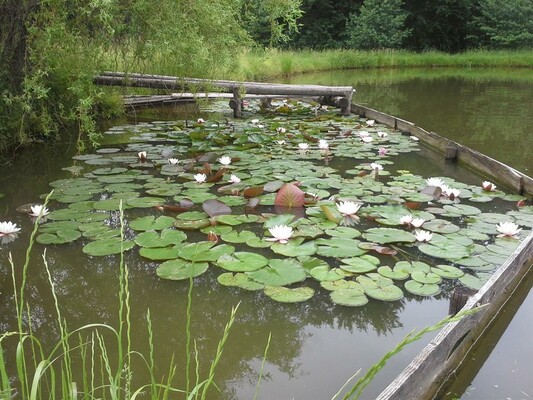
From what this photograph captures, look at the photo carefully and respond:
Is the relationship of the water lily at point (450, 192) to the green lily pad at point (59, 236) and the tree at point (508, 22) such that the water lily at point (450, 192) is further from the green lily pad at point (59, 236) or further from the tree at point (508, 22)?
the tree at point (508, 22)

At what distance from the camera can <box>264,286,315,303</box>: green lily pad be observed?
2.26 meters

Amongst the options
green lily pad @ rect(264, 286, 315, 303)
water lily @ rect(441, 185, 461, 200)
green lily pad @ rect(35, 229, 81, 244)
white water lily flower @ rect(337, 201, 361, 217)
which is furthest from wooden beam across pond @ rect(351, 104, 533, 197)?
green lily pad @ rect(35, 229, 81, 244)

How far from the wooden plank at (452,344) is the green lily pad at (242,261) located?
1.02 metres

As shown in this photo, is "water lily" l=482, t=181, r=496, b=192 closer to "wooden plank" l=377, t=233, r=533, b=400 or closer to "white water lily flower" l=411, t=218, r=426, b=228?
"white water lily flower" l=411, t=218, r=426, b=228

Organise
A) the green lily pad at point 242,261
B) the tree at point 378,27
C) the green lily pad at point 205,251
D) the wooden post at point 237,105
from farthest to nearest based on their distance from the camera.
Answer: the tree at point 378,27
the wooden post at point 237,105
the green lily pad at point 205,251
the green lily pad at point 242,261

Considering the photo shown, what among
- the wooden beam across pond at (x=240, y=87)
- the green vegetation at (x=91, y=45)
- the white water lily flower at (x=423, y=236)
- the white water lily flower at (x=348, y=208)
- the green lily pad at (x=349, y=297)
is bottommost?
the green lily pad at (x=349, y=297)

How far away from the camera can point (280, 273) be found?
2.46 meters

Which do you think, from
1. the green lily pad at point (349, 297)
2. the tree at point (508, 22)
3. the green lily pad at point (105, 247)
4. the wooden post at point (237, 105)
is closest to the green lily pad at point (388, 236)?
the green lily pad at point (349, 297)

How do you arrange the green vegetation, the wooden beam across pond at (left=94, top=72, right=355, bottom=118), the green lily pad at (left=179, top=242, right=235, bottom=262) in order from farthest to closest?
the wooden beam across pond at (left=94, top=72, right=355, bottom=118) → the green vegetation → the green lily pad at (left=179, top=242, right=235, bottom=262)

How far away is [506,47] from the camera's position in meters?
21.3

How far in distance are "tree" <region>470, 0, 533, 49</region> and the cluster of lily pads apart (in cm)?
1852

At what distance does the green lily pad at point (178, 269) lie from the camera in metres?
2.45

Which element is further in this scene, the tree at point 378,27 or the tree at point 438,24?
the tree at point 438,24

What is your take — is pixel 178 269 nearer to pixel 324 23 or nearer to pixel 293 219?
pixel 293 219
